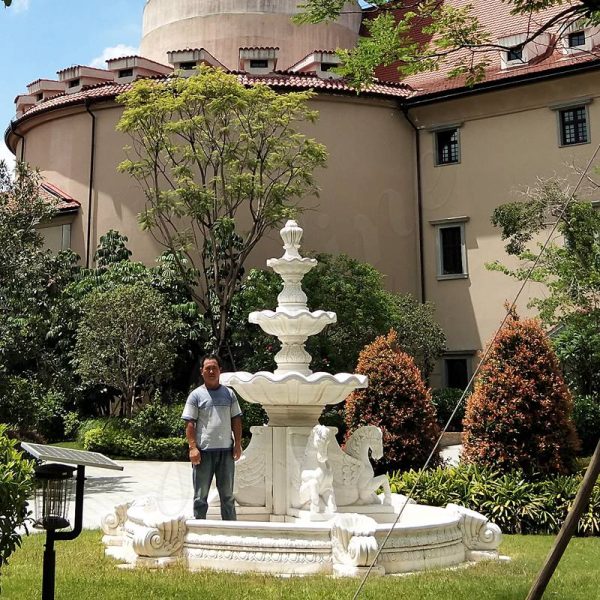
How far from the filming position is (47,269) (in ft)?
83.5

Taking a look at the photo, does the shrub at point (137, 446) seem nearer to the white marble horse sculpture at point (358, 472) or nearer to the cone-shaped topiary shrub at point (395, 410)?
the cone-shaped topiary shrub at point (395, 410)

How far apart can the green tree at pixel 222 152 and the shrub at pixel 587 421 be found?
984cm

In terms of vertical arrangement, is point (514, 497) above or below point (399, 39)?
below

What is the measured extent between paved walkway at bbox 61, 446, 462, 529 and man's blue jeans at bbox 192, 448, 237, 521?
1938mm

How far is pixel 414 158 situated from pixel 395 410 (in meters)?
16.9

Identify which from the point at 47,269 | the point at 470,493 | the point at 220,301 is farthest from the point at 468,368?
the point at 470,493

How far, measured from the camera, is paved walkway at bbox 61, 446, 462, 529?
1311cm

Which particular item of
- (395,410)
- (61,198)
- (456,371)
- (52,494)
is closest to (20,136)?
(61,198)

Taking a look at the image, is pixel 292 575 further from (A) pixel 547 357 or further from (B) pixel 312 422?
(A) pixel 547 357

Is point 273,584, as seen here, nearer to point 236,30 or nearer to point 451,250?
point 451,250

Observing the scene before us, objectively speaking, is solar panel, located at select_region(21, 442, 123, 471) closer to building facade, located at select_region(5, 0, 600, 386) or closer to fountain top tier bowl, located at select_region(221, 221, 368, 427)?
fountain top tier bowl, located at select_region(221, 221, 368, 427)

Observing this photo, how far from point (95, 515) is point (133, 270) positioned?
14193 mm

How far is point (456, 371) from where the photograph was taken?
2772 cm

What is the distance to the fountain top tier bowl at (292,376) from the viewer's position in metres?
8.85
